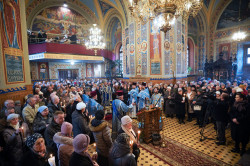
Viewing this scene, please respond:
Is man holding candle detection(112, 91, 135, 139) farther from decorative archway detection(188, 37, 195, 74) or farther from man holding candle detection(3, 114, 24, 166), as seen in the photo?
decorative archway detection(188, 37, 195, 74)

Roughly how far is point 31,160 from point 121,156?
1131 millimetres

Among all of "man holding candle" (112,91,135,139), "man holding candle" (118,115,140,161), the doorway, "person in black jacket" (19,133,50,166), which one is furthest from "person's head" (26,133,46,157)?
the doorway

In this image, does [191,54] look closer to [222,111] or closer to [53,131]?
[222,111]

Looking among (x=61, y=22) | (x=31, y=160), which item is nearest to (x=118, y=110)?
(x=31, y=160)

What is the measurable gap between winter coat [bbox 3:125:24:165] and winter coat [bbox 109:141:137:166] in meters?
1.68

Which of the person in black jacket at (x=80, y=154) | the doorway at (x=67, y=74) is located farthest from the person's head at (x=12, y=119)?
the doorway at (x=67, y=74)

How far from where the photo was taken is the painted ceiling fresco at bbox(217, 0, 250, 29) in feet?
45.3

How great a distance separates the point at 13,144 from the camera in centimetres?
228

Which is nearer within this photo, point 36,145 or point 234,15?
point 36,145

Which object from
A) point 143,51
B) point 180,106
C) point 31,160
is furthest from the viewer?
point 143,51

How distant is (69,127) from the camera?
84.0 inches

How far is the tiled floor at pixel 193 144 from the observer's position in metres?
3.46

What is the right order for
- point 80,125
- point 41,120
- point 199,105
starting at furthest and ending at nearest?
1. point 199,105
2. point 41,120
3. point 80,125

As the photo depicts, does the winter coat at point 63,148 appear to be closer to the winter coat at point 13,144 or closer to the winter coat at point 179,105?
the winter coat at point 13,144
